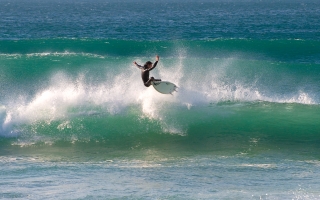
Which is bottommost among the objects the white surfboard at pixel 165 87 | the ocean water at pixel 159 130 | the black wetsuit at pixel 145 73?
the ocean water at pixel 159 130

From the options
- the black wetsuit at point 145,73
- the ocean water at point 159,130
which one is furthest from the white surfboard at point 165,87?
the black wetsuit at point 145,73

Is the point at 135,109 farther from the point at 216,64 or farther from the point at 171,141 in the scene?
the point at 216,64

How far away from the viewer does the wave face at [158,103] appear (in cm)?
1549

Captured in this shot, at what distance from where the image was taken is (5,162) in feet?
42.9

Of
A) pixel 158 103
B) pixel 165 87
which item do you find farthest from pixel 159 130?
pixel 158 103

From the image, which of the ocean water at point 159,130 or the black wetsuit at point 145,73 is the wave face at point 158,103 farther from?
the black wetsuit at point 145,73

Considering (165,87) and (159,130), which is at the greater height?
(165,87)

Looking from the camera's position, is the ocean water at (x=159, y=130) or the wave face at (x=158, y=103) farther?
the wave face at (x=158, y=103)

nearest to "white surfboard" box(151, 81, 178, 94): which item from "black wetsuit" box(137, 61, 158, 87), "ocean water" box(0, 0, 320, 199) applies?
"ocean water" box(0, 0, 320, 199)

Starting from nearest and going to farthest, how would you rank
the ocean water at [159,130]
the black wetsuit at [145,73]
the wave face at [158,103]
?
the ocean water at [159,130]
the black wetsuit at [145,73]
the wave face at [158,103]

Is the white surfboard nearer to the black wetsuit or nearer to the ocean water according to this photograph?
the ocean water

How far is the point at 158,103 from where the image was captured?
57.5 ft

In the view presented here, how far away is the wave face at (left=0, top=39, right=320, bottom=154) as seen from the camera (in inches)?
610

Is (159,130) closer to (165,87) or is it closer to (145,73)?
(165,87)
